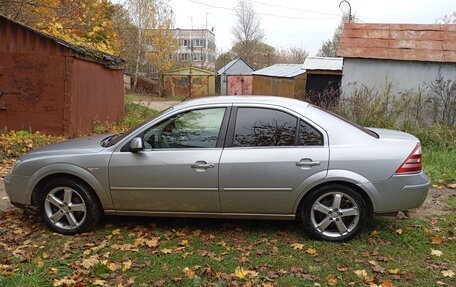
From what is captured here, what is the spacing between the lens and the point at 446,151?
892cm

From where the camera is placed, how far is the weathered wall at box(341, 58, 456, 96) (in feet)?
36.9

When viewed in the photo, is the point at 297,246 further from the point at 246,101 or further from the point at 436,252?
the point at 246,101

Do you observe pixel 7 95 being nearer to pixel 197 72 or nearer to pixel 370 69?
pixel 370 69

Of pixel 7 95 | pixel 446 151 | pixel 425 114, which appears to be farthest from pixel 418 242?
pixel 7 95

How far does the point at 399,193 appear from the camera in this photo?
423 centimetres

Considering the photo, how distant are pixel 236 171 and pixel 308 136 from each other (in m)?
0.83

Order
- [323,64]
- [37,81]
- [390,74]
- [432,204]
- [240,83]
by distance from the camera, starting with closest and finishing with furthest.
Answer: [432,204], [37,81], [390,74], [323,64], [240,83]

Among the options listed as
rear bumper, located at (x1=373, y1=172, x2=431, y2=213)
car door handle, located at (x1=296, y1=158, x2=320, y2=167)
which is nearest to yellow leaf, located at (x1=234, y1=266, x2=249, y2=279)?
car door handle, located at (x1=296, y1=158, x2=320, y2=167)

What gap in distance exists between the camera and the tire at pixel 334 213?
4273 mm

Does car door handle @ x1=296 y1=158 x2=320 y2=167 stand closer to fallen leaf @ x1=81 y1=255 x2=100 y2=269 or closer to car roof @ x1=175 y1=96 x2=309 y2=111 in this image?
car roof @ x1=175 y1=96 x2=309 y2=111

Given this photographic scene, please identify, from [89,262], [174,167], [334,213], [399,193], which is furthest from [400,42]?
[89,262]

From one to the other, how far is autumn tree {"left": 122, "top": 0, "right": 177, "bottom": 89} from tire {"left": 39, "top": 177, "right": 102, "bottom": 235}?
37421 millimetres

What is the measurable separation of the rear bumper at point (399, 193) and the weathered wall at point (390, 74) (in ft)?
25.5

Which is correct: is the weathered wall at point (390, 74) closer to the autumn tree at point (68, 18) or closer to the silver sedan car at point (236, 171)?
the silver sedan car at point (236, 171)
